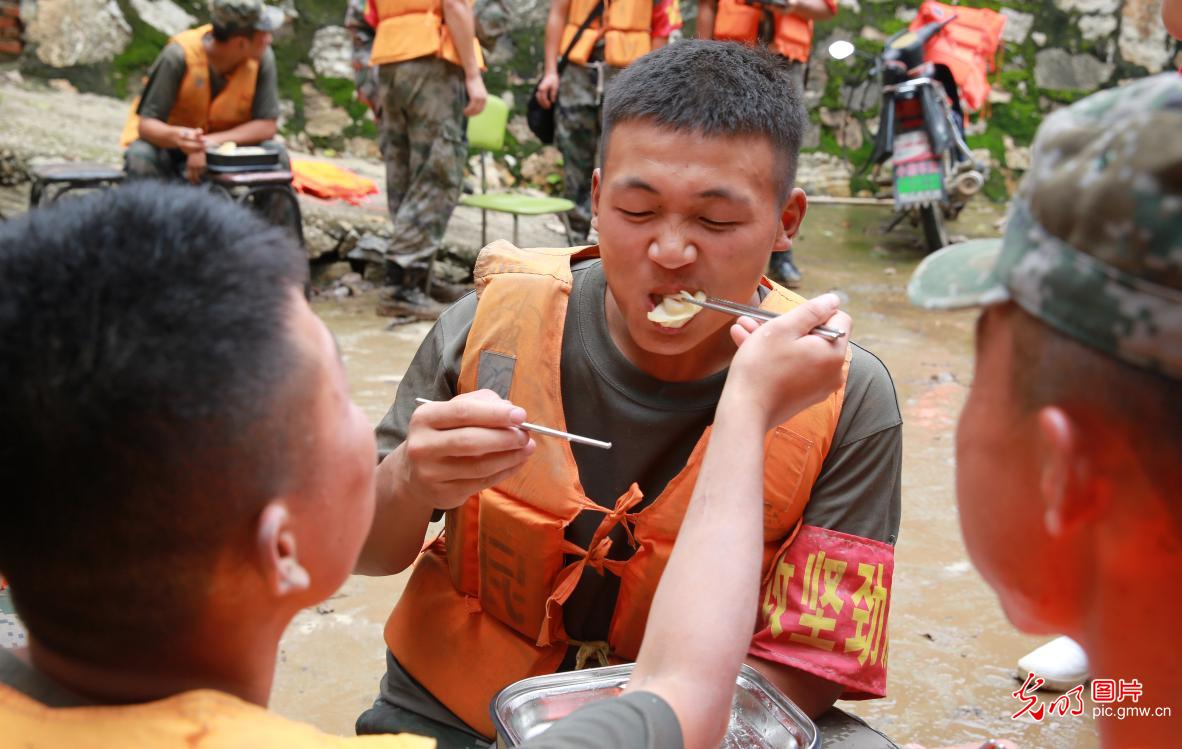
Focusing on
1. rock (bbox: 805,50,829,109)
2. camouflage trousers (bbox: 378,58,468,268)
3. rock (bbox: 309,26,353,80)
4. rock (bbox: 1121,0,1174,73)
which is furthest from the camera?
rock (bbox: 805,50,829,109)

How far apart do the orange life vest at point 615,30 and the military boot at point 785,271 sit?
1.63 m

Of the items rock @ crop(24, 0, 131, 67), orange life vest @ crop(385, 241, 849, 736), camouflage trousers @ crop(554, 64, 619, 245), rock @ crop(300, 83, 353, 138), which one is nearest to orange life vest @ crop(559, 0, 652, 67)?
camouflage trousers @ crop(554, 64, 619, 245)

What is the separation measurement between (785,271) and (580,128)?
167 cm

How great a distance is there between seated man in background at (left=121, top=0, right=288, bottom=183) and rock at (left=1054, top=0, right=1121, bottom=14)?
22.2ft

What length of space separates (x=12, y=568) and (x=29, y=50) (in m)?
7.74

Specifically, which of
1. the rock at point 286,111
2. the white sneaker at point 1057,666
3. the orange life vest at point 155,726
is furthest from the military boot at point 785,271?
the orange life vest at point 155,726

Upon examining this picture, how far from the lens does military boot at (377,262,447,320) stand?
649cm

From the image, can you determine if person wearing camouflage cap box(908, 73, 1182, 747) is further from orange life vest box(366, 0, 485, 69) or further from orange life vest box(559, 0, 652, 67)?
orange life vest box(559, 0, 652, 67)

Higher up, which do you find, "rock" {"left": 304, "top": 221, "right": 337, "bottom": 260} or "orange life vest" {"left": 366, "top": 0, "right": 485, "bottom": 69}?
"orange life vest" {"left": 366, "top": 0, "right": 485, "bottom": 69}

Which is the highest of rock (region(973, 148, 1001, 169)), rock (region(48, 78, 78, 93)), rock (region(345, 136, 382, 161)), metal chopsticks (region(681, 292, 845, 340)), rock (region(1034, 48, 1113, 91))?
rock (region(1034, 48, 1113, 91))

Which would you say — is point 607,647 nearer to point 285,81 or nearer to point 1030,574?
point 1030,574

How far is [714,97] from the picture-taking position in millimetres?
2045

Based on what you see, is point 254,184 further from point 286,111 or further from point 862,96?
point 862,96

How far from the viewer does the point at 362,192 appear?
7664mm
